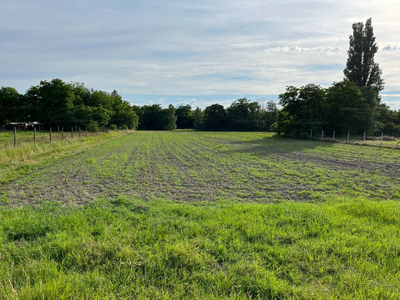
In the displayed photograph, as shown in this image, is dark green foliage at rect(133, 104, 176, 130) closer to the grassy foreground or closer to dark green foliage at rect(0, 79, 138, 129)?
dark green foliage at rect(0, 79, 138, 129)

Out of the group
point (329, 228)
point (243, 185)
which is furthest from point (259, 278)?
point (243, 185)

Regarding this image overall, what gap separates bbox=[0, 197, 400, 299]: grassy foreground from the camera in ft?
9.18

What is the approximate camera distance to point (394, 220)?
16.4 ft

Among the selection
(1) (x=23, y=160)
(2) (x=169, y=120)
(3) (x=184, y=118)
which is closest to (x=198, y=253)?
Result: (1) (x=23, y=160)

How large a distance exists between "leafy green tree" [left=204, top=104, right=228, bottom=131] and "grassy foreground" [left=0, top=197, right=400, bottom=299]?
292 ft

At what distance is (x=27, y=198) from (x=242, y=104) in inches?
3587

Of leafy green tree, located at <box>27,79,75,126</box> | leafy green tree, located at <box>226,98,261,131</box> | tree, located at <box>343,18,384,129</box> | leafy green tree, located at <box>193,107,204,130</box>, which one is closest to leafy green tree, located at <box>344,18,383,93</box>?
tree, located at <box>343,18,384,129</box>

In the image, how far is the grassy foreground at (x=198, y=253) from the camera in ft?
9.18

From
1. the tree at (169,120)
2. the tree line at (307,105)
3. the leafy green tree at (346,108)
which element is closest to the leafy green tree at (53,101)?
the tree line at (307,105)

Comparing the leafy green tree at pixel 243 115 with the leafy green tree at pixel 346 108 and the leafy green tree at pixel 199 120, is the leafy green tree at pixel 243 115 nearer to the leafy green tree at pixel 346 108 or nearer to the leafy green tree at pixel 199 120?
the leafy green tree at pixel 199 120

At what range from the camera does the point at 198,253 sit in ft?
11.8

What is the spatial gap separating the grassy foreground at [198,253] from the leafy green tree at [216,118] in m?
89.2

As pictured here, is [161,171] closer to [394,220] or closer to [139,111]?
[394,220]

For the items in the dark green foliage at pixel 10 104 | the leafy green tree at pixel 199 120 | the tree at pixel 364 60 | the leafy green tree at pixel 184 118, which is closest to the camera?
the tree at pixel 364 60
